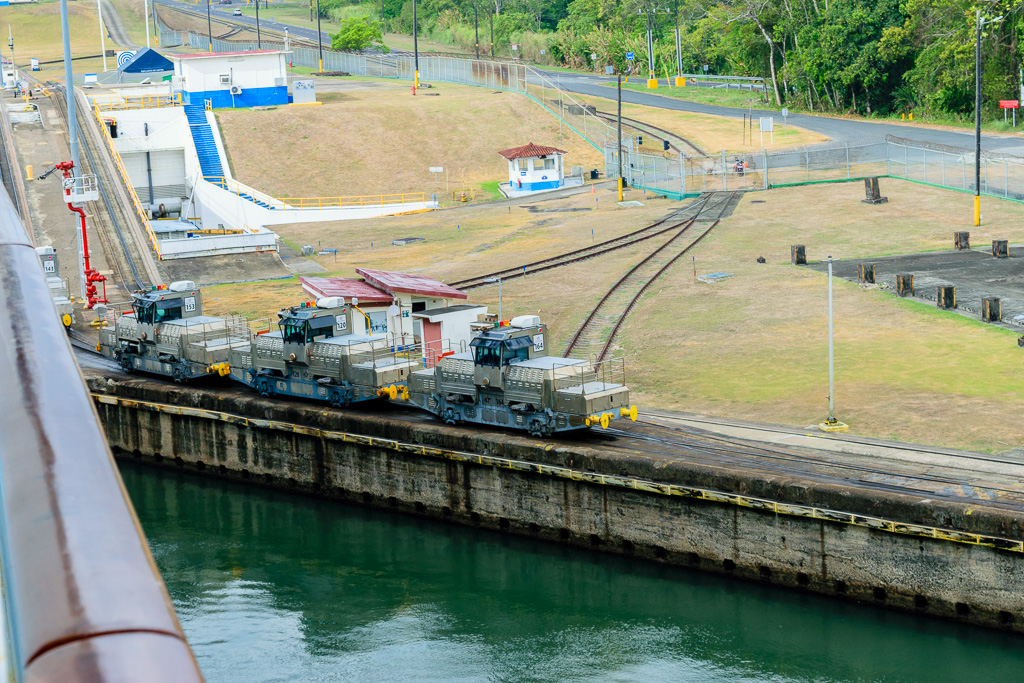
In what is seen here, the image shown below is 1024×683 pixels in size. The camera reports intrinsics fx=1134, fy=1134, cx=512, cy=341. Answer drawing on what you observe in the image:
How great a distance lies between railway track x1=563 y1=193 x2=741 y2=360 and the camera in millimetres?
53938

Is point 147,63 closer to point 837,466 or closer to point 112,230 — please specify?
point 112,230

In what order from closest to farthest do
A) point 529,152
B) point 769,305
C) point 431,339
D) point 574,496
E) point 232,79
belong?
point 574,496 < point 431,339 < point 769,305 < point 529,152 < point 232,79

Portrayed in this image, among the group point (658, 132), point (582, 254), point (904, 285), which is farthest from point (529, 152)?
point (904, 285)

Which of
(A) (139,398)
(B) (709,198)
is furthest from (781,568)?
(B) (709,198)

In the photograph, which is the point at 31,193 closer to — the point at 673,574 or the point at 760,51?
the point at 673,574

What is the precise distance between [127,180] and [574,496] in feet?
197

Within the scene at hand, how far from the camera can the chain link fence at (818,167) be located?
81.1 meters

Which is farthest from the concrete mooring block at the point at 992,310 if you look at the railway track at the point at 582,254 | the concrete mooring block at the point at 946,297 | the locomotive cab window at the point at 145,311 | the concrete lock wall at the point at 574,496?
the locomotive cab window at the point at 145,311

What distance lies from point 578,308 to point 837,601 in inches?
1132

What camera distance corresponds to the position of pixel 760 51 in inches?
4811

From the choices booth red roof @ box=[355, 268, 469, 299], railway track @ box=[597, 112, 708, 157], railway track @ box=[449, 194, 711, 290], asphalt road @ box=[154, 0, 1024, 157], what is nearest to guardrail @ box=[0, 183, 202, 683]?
booth red roof @ box=[355, 268, 469, 299]

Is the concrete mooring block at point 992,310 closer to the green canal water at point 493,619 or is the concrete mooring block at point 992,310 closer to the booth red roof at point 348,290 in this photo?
the green canal water at point 493,619

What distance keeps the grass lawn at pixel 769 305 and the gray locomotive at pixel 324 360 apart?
34.4ft

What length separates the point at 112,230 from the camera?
263 feet
